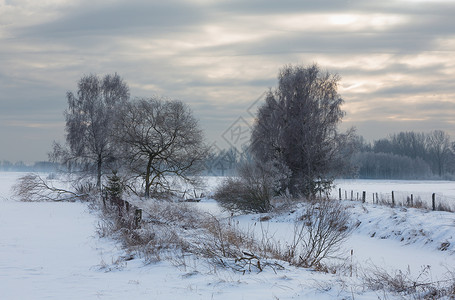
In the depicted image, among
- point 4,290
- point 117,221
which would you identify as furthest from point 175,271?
point 117,221

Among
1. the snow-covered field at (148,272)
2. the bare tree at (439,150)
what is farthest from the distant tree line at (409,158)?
the snow-covered field at (148,272)

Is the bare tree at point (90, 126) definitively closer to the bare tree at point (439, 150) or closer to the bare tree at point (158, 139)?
the bare tree at point (158, 139)

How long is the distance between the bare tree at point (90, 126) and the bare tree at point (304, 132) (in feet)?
45.2

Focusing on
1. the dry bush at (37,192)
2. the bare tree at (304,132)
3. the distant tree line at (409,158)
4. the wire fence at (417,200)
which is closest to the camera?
the wire fence at (417,200)

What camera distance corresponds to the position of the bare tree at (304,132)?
35.2 meters

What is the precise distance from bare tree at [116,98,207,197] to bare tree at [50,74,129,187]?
6917 mm

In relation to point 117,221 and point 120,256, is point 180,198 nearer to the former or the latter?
point 117,221

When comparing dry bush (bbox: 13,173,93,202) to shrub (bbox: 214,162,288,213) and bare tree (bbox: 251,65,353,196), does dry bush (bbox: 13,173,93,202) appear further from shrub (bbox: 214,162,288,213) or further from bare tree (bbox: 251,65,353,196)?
bare tree (bbox: 251,65,353,196)

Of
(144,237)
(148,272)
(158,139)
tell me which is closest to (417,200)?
(158,139)

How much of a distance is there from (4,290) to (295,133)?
2901 cm

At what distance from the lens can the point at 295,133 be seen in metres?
35.4

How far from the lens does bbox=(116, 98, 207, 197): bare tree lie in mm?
33844

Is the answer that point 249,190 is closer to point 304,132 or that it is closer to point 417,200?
point 304,132

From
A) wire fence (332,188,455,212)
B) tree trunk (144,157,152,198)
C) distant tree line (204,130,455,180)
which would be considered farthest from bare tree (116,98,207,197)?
distant tree line (204,130,455,180)
